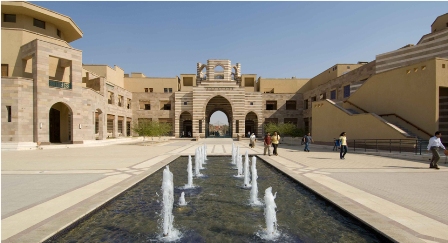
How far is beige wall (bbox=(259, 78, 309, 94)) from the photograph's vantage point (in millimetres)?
48188

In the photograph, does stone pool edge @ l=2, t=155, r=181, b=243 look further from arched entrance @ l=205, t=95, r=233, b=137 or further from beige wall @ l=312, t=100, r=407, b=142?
arched entrance @ l=205, t=95, r=233, b=137

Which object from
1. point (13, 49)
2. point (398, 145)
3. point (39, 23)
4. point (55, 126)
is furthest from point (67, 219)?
point (39, 23)

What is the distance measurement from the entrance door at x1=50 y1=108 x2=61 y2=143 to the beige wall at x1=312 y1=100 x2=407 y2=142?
29.0 m

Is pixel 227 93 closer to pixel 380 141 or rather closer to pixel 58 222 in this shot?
pixel 380 141

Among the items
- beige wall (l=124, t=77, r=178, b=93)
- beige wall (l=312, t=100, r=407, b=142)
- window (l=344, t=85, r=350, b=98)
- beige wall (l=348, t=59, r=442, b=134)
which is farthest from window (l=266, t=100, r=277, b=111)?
beige wall (l=348, t=59, r=442, b=134)

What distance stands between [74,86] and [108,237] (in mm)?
24098

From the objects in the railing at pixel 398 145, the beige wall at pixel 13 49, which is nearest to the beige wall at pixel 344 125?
the railing at pixel 398 145

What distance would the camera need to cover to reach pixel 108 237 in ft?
14.6

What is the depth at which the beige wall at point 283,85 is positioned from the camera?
4819 centimetres

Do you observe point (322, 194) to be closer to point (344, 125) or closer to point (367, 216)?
point (367, 216)

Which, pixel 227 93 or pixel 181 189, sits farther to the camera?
pixel 227 93

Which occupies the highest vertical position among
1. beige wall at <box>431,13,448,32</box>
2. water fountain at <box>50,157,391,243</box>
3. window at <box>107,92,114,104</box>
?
beige wall at <box>431,13,448,32</box>

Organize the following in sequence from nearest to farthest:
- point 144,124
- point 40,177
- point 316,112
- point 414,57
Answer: point 40,177
point 414,57
point 316,112
point 144,124

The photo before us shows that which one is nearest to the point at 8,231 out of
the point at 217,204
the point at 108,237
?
the point at 108,237
